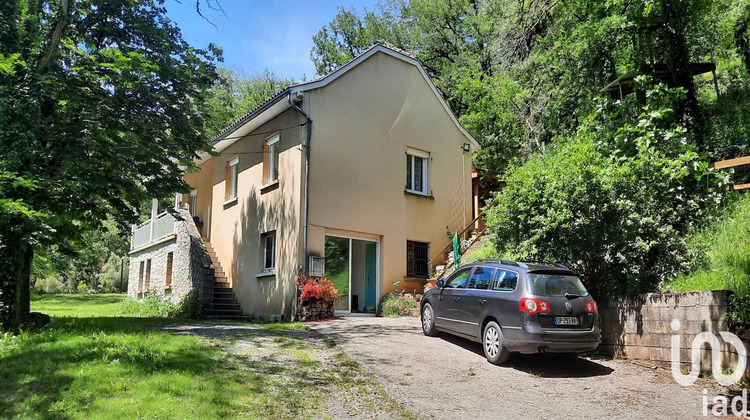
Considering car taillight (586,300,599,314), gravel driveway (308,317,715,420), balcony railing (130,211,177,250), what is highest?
balcony railing (130,211,177,250)

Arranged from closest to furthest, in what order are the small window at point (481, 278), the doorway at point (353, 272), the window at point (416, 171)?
the small window at point (481, 278) → the doorway at point (353, 272) → the window at point (416, 171)

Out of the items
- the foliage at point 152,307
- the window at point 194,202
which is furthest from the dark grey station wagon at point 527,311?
the window at point 194,202

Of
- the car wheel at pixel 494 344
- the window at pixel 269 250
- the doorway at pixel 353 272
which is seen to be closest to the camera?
the car wheel at pixel 494 344

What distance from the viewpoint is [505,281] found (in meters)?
8.19

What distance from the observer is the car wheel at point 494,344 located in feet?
25.8

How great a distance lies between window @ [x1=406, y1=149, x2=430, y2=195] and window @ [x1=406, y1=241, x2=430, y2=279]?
1.95 m

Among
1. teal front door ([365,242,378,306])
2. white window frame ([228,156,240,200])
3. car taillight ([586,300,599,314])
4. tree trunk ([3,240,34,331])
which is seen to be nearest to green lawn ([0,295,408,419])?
tree trunk ([3,240,34,331])

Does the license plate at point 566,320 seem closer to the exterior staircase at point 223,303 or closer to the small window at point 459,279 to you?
the small window at point 459,279

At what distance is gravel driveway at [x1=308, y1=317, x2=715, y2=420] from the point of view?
5.98m

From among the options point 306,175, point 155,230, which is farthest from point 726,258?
point 155,230

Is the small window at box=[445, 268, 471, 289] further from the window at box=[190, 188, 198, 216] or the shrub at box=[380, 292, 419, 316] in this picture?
the window at box=[190, 188, 198, 216]

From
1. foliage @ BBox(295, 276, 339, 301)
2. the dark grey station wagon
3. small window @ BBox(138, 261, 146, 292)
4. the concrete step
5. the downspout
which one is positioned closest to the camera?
the dark grey station wagon

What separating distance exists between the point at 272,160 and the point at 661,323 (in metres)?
12.5

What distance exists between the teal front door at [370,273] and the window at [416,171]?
2.56 meters
